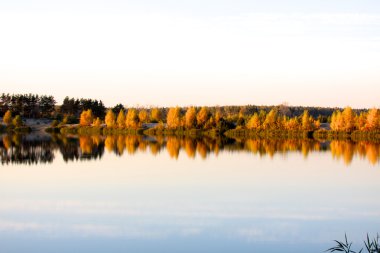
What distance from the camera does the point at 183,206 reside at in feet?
53.1

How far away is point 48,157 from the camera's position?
32.5 meters

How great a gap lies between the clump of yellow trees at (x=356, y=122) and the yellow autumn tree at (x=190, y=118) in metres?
20.7

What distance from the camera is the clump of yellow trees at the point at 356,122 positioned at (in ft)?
229

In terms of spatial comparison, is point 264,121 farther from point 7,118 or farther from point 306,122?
point 7,118

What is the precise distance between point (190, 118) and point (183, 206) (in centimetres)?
6257

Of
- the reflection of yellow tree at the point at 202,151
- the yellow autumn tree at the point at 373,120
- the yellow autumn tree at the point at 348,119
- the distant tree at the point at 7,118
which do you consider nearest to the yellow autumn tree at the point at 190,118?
the yellow autumn tree at the point at 348,119

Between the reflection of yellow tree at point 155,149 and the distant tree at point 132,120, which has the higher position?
the distant tree at point 132,120

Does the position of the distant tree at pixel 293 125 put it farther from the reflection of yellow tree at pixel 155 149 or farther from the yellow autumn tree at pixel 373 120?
the reflection of yellow tree at pixel 155 149

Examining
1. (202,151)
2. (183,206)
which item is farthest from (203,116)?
(183,206)

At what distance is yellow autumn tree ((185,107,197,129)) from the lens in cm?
7806

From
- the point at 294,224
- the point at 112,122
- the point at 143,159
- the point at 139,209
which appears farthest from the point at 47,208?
the point at 112,122

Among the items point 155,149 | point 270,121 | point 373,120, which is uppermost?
point 373,120

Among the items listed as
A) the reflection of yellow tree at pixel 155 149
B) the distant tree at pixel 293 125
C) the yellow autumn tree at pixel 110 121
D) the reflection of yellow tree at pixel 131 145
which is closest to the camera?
the reflection of yellow tree at pixel 155 149

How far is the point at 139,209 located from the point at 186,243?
4049mm
